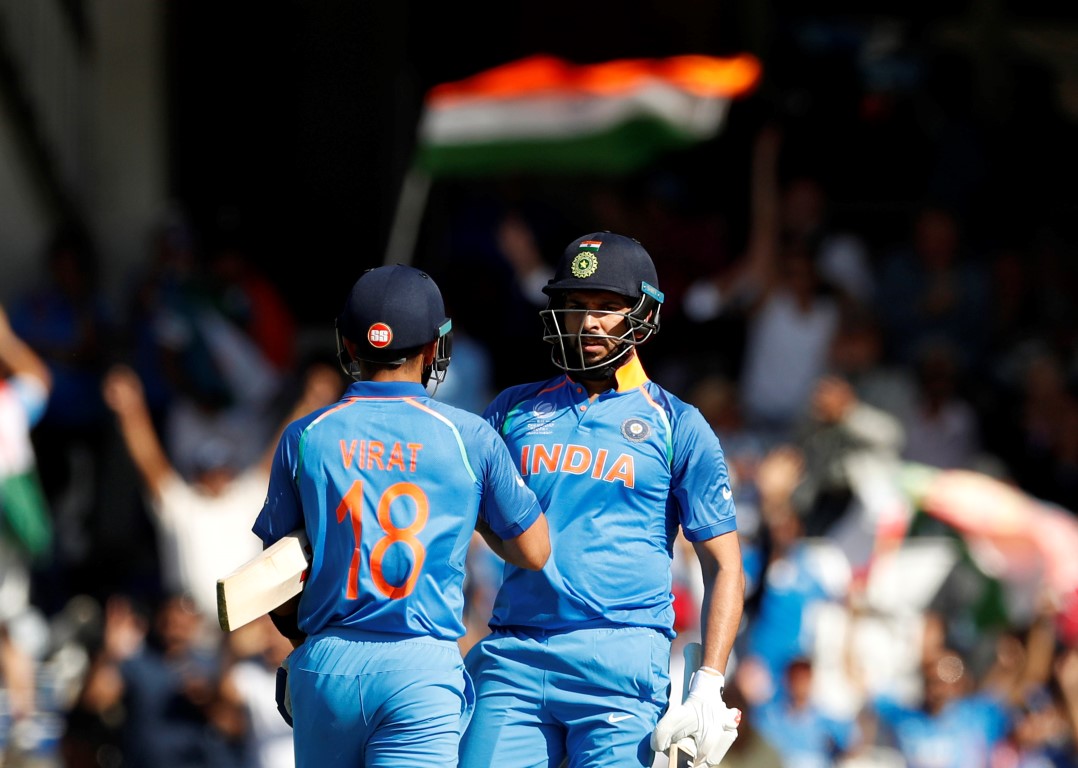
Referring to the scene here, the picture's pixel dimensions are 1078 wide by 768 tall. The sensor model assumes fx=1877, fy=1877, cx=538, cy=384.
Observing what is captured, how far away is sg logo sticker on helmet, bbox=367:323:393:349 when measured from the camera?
508cm

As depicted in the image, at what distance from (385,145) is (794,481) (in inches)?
180

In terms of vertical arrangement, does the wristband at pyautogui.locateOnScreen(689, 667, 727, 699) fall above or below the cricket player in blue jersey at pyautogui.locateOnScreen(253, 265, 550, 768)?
below

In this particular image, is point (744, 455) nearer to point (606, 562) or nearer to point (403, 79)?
point (403, 79)

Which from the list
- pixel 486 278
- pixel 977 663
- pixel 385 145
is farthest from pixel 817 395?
pixel 385 145

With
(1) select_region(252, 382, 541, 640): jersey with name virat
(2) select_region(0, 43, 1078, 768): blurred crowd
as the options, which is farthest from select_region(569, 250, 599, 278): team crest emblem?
(2) select_region(0, 43, 1078, 768): blurred crowd

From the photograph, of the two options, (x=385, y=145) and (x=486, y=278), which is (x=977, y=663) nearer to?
(x=486, y=278)

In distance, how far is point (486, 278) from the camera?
12.1 m

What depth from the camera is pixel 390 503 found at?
4.98m

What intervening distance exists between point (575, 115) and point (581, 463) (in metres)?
7.34

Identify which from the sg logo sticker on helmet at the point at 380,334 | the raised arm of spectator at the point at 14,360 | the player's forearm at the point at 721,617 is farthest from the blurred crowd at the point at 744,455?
the sg logo sticker on helmet at the point at 380,334

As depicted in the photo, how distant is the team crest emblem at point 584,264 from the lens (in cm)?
548

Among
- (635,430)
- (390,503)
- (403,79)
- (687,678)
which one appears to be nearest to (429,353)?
(390,503)

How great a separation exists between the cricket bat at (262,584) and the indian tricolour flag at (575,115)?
297 inches

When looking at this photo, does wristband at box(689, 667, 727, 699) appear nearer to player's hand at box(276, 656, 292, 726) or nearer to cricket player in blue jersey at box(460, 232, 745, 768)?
cricket player in blue jersey at box(460, 232, 745, 768)
